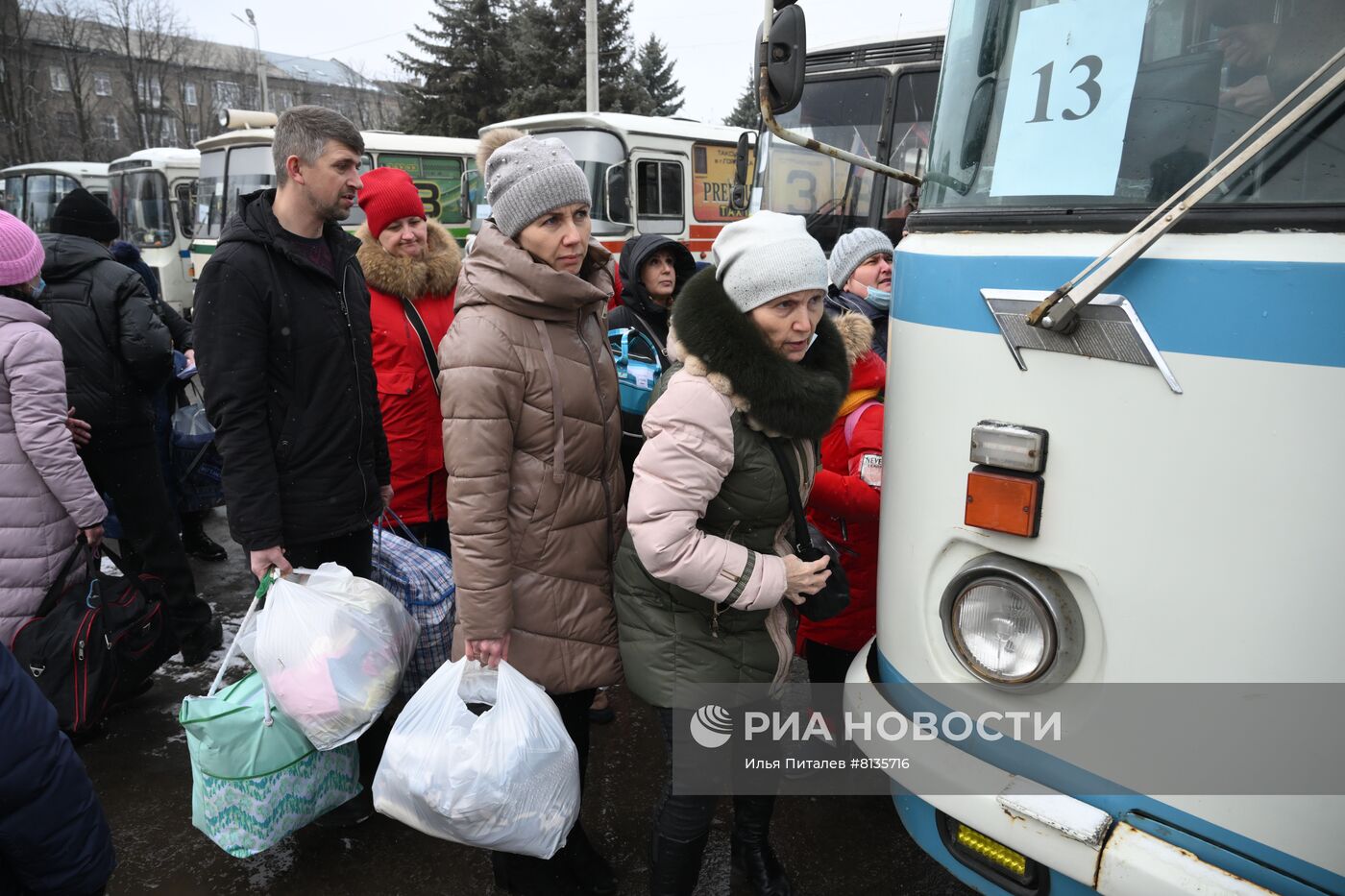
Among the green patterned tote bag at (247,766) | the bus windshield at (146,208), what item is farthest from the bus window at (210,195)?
the green patterned tote bag at (247,766)

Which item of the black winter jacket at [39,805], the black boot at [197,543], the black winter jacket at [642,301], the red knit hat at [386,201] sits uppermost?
the red knit hat at [386,201]

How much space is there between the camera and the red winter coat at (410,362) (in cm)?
337

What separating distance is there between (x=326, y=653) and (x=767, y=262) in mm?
1589

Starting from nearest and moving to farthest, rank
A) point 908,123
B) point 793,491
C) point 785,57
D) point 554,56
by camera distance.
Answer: point 793,491
point 785,57
point 908,123
point 554,56

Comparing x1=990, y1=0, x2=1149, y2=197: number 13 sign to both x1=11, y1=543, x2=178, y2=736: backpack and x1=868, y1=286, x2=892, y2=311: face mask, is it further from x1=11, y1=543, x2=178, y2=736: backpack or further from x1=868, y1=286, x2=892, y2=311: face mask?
x1=11, y1=543, x2=178, y2=736: backpack

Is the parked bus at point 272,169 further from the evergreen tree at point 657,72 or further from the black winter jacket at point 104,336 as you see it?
the evergreen tree at point 657,72

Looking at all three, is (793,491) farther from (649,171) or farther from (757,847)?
(649,171)

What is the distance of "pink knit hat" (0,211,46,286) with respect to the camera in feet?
9.91

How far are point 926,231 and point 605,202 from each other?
10.9 meters

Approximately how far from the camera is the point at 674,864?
7.70 ft

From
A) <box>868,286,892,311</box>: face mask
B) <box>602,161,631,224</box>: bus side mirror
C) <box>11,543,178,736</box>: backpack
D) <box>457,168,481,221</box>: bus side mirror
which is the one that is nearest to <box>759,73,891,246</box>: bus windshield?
<box>868,286,892,311</box>: face mask

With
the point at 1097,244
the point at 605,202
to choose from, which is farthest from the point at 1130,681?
the point at 605,202

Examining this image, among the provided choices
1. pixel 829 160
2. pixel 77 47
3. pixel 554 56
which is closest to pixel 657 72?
pixel 554 56

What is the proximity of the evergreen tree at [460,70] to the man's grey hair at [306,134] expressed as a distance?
1053 inches
